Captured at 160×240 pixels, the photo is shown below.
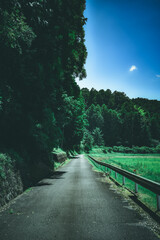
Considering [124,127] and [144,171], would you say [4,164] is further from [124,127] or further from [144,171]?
[124,127]

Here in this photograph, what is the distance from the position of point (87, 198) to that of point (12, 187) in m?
3.14

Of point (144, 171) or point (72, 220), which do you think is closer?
point (72, 220)

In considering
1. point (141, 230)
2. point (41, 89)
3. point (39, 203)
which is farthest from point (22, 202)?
point (41, 89)

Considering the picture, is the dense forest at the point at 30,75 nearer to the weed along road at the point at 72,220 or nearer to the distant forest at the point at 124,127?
the weed along road at the point at 72,220

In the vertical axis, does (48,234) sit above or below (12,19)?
below

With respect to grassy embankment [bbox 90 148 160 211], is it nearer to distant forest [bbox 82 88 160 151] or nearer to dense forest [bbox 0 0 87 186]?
dense forest [bbox 0 0 87 186]

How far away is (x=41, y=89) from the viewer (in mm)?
10062

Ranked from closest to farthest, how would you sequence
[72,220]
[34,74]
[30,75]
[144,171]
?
[72,220] < [30,75] < [34,74] < [144,171]

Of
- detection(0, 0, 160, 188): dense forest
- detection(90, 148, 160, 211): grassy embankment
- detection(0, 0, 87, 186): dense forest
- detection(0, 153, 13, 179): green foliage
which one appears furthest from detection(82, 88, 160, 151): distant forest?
detection(0, 153, 13, 179): green foliage

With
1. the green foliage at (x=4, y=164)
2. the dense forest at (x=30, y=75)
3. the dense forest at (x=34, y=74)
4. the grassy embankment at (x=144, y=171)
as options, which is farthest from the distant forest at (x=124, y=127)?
the green foliage at (x=4, y=164)

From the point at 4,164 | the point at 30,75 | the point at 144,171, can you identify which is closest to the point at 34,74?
the point at 30,75

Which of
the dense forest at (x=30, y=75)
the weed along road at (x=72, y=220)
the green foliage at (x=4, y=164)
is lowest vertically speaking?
the weed along road at (x=72, y=220)

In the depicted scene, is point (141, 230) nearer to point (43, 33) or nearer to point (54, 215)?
point (54, 215)

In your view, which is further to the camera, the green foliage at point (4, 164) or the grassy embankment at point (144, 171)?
the grassy embankment at point (144, 171)
